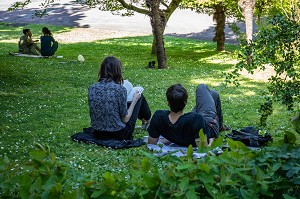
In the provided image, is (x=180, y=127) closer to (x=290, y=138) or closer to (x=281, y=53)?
(x=281, y=53)

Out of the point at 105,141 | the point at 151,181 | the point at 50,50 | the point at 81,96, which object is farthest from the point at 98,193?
the point at 50,50

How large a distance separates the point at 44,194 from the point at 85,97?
10.0 m

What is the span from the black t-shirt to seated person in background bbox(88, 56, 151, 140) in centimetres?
69

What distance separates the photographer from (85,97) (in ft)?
40.5

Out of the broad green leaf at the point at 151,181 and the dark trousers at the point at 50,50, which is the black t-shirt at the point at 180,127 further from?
the dark trousers at the point at 50,50

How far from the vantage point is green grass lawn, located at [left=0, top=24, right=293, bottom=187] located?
735 cm

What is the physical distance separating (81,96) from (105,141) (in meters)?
4.66

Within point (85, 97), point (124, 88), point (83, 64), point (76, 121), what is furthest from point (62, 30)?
point (124, 88)

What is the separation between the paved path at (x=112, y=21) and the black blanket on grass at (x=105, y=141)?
64.9 feet

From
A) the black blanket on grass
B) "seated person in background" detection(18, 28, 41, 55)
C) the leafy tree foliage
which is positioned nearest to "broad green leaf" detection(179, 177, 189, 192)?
the leafy tree foliage

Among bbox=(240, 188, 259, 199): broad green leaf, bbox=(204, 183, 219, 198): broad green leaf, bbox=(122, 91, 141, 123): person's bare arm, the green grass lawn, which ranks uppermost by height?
bbox=(204, 183, 219, 198): broad green leaf

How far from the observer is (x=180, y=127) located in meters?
7.46

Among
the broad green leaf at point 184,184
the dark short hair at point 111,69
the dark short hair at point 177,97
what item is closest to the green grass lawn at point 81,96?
the broad green leaf at point 184,184

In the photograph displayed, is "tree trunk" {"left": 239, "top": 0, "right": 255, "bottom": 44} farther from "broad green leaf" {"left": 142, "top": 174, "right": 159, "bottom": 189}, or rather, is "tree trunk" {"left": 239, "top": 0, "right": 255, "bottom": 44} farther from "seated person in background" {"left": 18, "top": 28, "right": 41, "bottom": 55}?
"broad green leaf" {"left": 142, "top": 174, "right": 159, "bottom": 189}
